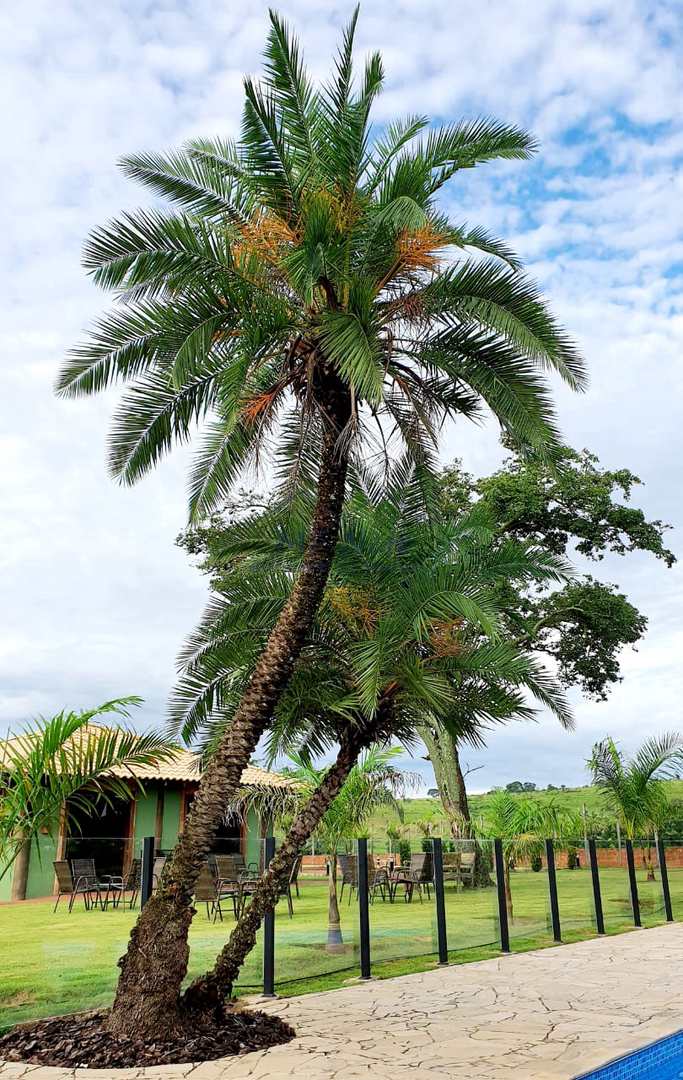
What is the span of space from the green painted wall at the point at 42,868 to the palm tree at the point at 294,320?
4.42 feet

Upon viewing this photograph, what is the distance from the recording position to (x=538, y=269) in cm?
982

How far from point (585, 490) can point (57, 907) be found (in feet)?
66.9

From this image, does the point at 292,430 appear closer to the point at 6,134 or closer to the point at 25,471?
the point at 6,134

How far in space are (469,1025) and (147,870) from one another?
3558 mm

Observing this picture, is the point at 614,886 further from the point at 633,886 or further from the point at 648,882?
the point at 648,882

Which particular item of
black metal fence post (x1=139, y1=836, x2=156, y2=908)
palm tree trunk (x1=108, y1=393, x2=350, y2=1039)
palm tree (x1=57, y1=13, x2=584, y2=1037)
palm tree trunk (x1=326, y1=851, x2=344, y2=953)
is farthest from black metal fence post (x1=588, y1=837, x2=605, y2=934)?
palm tree trunk (x1=108, y1=393, x2=350, y2=1039)

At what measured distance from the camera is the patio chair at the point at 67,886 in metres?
9.41

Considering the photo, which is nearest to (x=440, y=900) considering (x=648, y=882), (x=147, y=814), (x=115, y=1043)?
(x=115, y=1043)

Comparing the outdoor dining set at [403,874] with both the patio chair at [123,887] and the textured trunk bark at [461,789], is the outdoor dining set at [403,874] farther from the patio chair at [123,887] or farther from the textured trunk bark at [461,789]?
the textured trunk bark at [461,789]

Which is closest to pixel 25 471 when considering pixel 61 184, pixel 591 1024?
pixel 61 184

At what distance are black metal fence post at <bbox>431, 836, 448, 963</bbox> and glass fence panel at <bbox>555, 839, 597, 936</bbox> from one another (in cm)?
348

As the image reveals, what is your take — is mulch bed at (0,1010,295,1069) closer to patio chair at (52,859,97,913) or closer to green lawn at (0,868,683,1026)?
green lawn at (0,868,683,1026)

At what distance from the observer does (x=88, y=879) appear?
9711mm

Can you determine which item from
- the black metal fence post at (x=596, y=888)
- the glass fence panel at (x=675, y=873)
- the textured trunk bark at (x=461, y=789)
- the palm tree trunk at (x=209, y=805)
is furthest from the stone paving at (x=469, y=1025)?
the textured trunk bark at (x=461, y=789)
